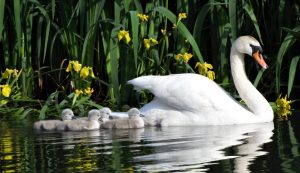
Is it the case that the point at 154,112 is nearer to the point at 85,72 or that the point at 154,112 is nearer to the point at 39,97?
the point at 85,72

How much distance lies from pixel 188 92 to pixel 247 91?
683mm

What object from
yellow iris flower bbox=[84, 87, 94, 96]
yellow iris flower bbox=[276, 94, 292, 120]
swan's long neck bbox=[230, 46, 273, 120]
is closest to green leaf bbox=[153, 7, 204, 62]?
swan's long neck bbox=[230, 46, 273, 120]

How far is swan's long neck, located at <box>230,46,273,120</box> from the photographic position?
948 cm

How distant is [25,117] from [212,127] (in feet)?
6.40

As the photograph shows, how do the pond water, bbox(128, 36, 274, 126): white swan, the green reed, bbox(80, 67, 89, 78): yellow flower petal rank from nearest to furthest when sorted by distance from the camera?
the pond water < bbox(128, 36, 274, 126): white swan < bbox(80, 67, 89, 78): yellow flower petal < the green reed

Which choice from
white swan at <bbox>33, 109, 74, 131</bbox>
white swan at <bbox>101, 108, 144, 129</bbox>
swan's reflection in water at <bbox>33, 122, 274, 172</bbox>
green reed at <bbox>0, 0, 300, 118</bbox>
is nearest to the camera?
swan's reflection in water at <bbox>33, 122, 274, 172</bbox>

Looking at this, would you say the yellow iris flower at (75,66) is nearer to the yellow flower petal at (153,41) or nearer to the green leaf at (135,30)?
the green leaf at (135,30)

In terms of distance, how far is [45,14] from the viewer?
1027 centimetres

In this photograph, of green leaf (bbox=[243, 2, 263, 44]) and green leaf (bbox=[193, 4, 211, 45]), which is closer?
green leaf (bbox=[243, 2, 263, 44])

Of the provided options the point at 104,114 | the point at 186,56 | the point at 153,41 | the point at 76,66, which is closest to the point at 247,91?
the point at 186,56

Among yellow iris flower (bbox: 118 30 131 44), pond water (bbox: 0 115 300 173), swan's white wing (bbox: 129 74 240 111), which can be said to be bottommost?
pond water (bbox: 0 115 300 173)

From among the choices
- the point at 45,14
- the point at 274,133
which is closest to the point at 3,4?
the point at 45,14

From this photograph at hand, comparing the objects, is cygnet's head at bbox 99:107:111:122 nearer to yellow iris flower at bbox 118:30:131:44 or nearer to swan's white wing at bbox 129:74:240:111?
swan's white wing at bbox 129:74:240:111

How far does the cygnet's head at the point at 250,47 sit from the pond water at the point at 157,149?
2.68 feet
